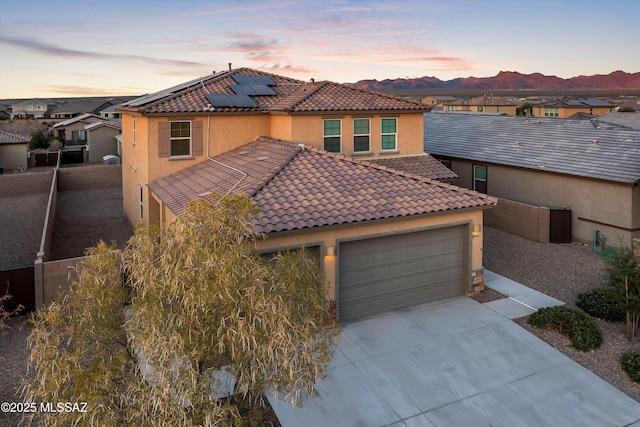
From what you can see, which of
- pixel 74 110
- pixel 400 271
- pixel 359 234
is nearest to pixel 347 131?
pixel 359 234

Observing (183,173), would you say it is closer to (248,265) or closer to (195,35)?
(248,265)

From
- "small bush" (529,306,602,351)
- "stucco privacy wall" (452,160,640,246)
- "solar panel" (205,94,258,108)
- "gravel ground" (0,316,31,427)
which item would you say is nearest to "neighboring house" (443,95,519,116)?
"stucco privacy wall" (452,160,640,246)

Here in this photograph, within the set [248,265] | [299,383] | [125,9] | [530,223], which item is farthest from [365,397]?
[125,9]

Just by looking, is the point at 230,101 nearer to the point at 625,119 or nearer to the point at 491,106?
the point at 625,119

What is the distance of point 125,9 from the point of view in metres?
27.9

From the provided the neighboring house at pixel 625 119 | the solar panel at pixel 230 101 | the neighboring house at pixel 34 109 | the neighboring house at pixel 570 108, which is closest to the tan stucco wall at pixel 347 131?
the solar panel at pixel 230 101

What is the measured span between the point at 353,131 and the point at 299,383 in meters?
15.0

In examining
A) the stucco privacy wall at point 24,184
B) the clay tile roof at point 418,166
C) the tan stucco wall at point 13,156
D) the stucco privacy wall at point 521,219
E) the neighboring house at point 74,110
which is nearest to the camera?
the clay tile roof at point 418,166

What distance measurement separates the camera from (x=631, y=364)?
9.73 meters

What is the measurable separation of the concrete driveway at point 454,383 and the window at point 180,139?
35.1 feet

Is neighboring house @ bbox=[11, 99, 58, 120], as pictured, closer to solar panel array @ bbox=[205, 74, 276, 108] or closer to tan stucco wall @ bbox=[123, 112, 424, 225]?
solar panel array @ bbox=[205, 74, 276, 108]

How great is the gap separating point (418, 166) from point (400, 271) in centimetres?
834

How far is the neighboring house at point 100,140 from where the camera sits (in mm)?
48625

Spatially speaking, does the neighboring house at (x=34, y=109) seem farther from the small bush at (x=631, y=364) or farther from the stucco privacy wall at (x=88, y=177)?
the small bush at (x=631, y=364)
